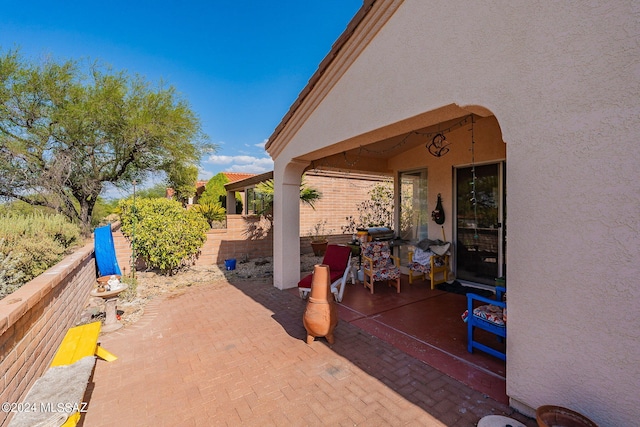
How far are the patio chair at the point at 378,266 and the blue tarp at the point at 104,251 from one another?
651 centimetres

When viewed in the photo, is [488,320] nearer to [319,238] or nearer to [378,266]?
[378,266]

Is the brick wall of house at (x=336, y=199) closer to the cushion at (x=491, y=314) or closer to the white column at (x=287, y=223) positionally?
the white column at (x=287, y=223)

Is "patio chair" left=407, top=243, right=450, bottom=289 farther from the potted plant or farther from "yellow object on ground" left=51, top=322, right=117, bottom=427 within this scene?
"yellow object on ground" left=51, top=322, right=117, bottom=427

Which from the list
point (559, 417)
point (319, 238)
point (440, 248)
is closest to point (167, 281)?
point (319, 238)

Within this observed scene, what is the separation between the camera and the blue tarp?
723 cm

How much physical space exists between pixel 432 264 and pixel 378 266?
1.31 metres

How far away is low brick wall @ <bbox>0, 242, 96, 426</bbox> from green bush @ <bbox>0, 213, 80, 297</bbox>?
302mm

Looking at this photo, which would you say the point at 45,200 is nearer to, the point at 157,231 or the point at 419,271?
the point at 157,231

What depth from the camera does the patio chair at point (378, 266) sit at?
659 cm

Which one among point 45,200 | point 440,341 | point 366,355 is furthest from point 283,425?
point 45,200

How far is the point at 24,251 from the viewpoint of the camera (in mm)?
4484

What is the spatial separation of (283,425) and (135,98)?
16.1 meters

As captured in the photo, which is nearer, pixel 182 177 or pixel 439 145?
pixel 439 145

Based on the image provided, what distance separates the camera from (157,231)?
862 cm
